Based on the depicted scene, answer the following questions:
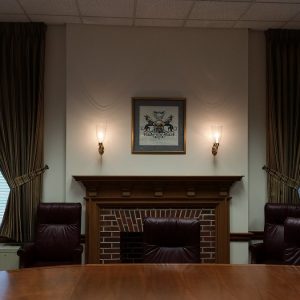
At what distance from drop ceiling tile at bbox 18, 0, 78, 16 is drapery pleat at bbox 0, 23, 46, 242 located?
0.37m

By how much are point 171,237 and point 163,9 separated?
2.31 metres

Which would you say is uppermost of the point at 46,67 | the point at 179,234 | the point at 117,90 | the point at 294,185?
the point at 46,67

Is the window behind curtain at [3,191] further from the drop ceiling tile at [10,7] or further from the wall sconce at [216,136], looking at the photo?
the wall sconce at [216,136]

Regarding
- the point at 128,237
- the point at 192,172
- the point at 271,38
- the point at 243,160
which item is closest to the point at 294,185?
the point at 243,160

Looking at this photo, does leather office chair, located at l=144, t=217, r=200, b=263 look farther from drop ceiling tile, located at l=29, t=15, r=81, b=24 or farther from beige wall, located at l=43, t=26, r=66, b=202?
drop ceiling tile, located at l=29, t=15, r=81, b=24

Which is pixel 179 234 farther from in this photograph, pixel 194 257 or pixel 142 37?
pixel 142 37

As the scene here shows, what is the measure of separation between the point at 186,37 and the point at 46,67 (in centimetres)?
167

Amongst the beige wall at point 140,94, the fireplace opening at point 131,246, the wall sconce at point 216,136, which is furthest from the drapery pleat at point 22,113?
the wall sconce at point 216,136

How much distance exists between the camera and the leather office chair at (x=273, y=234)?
4156 millimetres

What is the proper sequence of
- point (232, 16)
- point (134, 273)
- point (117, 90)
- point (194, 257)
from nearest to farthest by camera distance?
point (134, 273) < point (194, 257) < point (232, 16) < point (117, 90)

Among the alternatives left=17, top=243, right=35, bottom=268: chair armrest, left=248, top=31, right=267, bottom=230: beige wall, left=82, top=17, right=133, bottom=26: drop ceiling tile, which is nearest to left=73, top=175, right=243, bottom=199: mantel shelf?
left=248, top=31, right=267, bottom=230: beige wall

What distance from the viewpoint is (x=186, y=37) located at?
4516mm

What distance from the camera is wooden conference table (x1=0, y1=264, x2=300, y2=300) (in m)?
→ 2.05

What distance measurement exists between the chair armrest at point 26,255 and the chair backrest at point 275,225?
2495 millimetres
